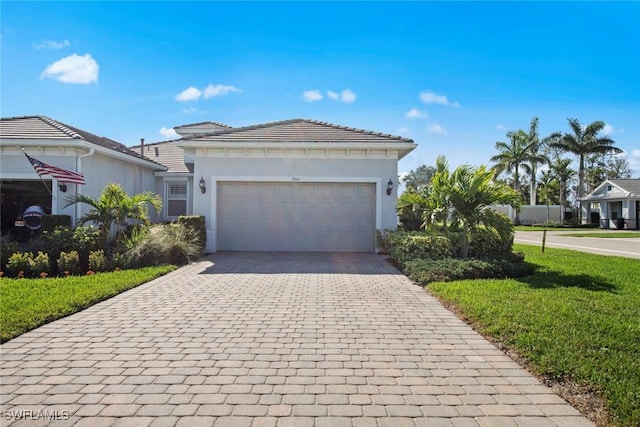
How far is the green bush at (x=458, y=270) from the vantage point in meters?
7.64

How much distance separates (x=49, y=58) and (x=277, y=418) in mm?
10370

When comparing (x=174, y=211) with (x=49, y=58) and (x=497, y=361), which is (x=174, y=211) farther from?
(x=497, y=361)

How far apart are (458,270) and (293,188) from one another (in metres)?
6.48


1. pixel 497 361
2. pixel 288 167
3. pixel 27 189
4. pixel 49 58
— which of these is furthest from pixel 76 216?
pixel 497 361

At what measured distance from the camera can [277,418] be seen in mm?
2752

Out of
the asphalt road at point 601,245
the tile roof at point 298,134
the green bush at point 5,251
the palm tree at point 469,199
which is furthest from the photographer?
the asphalt road at point 601,245

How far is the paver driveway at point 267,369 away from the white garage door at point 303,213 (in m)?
6.30

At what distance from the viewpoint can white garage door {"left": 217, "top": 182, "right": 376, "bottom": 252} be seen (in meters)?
12.5

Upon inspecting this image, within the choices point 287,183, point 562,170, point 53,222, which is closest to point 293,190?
point 287,183

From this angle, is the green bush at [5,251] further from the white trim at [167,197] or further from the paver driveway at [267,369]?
A: the white trim at [167,197]

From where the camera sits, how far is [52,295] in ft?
20.1

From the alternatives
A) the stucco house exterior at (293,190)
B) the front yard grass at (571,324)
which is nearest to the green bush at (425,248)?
the front yard grass at (571,324)

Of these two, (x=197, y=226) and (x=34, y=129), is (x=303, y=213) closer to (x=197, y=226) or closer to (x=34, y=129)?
(x=197, y=226)

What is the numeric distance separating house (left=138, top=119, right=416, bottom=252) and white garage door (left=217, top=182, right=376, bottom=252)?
0.03m
